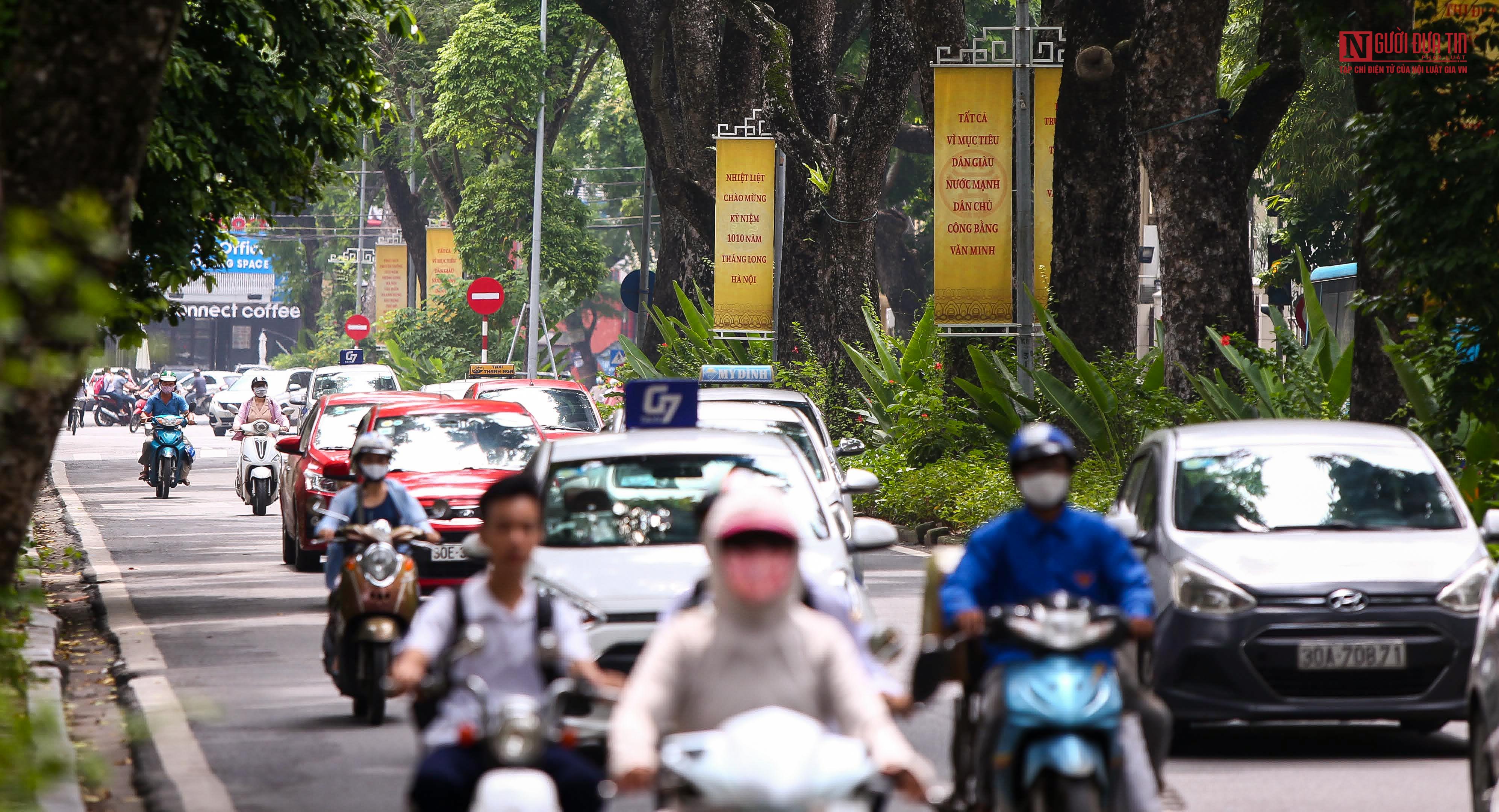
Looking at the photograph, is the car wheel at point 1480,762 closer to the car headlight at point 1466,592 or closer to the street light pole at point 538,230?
the car headlight at point 1466,592

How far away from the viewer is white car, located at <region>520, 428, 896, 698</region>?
903cm

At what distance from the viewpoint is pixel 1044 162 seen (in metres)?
24.3

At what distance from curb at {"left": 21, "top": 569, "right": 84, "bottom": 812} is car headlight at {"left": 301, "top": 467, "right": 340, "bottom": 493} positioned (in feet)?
7.76

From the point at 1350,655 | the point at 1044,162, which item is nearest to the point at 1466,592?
the point at 1350,655

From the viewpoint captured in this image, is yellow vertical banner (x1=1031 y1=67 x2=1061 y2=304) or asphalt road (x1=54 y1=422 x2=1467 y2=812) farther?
yellow vertical banner (x1=1031 y1=67 x2=1061 y2=304)

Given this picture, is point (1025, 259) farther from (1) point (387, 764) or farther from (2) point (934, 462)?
(1) point (387, 764)

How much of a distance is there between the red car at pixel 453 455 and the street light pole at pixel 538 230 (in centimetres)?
2549

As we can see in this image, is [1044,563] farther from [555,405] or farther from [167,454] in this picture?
[167,454]

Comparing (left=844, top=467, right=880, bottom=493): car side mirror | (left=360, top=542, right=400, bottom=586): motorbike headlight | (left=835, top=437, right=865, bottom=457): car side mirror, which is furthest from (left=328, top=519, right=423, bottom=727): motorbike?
(left=835, top=437, right=865, bottom=457): car side mirror

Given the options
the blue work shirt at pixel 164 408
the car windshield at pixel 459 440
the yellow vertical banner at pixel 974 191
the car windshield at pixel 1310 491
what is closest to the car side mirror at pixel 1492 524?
the car windshield at pixel 1310 491

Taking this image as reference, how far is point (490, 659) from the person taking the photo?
228 inches

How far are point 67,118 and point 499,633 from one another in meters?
2.36

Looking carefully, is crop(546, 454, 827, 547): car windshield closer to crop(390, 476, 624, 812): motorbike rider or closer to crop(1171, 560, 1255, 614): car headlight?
crop(1171, 560, 1255, 614): car headlight

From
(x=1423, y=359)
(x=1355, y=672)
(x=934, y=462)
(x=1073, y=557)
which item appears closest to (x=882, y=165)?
(x=934, y=462)
